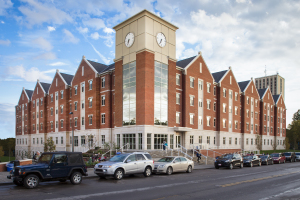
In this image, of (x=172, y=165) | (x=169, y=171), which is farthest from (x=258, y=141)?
(x=169, y=171)

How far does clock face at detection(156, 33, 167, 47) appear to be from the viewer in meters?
38.9

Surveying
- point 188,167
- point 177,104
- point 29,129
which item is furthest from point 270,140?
point 29,129

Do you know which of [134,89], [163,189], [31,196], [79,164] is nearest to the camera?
[31,196]

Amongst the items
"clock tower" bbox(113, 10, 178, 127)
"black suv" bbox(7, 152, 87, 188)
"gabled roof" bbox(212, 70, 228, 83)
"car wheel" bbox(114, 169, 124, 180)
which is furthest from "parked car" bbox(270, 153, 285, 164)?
"black suv" bbox(7, 152, 87, 188)

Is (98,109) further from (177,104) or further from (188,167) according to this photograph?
(188,167)

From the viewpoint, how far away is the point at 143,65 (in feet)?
120

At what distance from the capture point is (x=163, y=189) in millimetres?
13484

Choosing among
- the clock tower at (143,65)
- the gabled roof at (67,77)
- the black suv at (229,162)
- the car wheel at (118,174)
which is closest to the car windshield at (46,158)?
the car wheel at (118,174)

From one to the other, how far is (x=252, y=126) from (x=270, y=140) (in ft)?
40.7

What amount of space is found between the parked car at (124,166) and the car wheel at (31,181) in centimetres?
446

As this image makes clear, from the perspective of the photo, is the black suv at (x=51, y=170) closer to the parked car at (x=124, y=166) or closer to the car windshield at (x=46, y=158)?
the car windshield at (x=46, y=158)

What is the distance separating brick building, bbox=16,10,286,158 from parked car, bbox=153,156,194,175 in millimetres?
13663

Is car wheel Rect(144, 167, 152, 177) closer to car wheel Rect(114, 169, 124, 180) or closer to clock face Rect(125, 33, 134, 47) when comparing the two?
car wheel Rect(114, 169, 124, 180)

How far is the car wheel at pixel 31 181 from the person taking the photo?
42.9 ft
